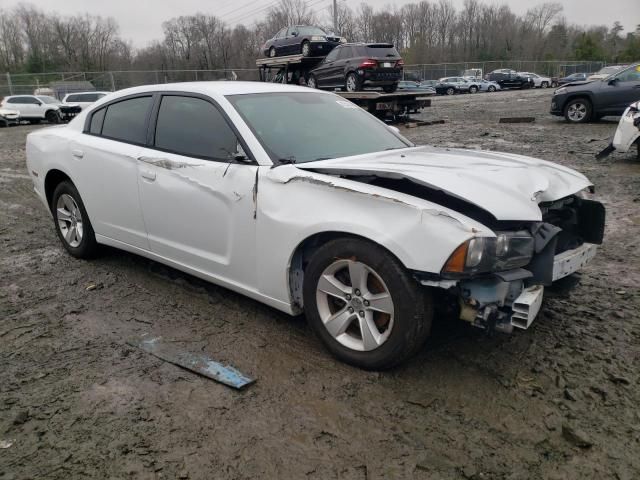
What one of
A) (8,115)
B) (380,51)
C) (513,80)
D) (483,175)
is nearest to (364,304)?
(483,175)

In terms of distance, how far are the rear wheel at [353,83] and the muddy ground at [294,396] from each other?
1352 cm

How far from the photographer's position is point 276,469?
87.9 inches

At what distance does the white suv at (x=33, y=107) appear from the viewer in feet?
79.9

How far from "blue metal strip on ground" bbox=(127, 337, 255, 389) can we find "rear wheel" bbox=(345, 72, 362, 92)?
1460 centimetres

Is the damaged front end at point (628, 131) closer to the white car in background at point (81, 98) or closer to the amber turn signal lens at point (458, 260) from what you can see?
the amber turn signal lens at point (458, 260)

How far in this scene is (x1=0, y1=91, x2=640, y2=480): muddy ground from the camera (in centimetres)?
227

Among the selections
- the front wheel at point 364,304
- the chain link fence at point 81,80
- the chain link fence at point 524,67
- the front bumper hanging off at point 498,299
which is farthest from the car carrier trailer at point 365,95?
the chain link fence at point 524,67

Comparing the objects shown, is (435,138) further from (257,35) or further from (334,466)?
(257,35)

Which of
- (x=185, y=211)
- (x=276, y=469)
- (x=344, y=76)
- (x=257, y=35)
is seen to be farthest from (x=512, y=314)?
(x=257, y=35)

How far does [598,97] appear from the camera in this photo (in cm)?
1349

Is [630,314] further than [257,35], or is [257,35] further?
[257,35]

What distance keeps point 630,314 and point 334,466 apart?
2.52 meters

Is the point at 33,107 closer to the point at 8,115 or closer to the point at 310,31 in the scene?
the point at 8,115

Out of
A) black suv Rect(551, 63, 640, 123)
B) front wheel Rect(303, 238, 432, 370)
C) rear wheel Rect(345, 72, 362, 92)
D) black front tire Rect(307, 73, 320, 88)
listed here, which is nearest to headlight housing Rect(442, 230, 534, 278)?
front wheel Rect(303, 238, 432, 370)
